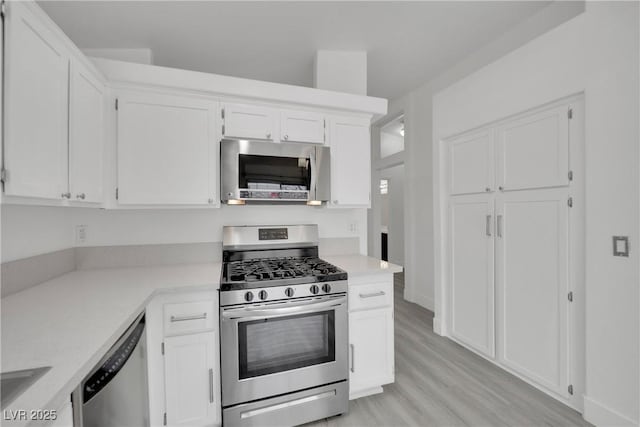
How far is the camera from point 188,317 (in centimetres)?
167

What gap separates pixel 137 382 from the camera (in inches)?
55.0

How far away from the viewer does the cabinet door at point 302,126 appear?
7.47 feet

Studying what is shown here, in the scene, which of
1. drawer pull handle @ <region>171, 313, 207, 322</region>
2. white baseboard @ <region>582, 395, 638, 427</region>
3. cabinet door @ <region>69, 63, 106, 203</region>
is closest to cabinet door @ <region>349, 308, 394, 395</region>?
drawer pull handle @ <region>171, 313, 207, 322</region>

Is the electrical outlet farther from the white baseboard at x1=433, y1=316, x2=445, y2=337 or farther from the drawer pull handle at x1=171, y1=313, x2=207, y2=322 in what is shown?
the white baseboard at x1=433, y1=316, x2=445, y2=337

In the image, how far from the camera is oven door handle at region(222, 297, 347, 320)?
171 centimetres

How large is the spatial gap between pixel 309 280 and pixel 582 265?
184 centimetres

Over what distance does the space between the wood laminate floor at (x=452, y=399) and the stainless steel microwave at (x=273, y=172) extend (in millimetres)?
1558

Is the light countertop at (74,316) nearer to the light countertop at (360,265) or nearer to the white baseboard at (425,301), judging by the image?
the light countertop at (360,265)

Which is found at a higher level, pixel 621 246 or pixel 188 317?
pixel 621 246

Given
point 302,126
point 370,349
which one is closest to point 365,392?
point 370,349

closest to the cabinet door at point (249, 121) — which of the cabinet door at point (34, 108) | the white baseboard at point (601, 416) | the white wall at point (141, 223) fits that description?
the white wall at point (141, 223)

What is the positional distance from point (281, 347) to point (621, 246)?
2.11m

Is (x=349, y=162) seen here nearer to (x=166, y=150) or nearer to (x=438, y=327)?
(x=166, y=150)

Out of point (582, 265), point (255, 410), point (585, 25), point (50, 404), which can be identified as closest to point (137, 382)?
point (255, 410)
